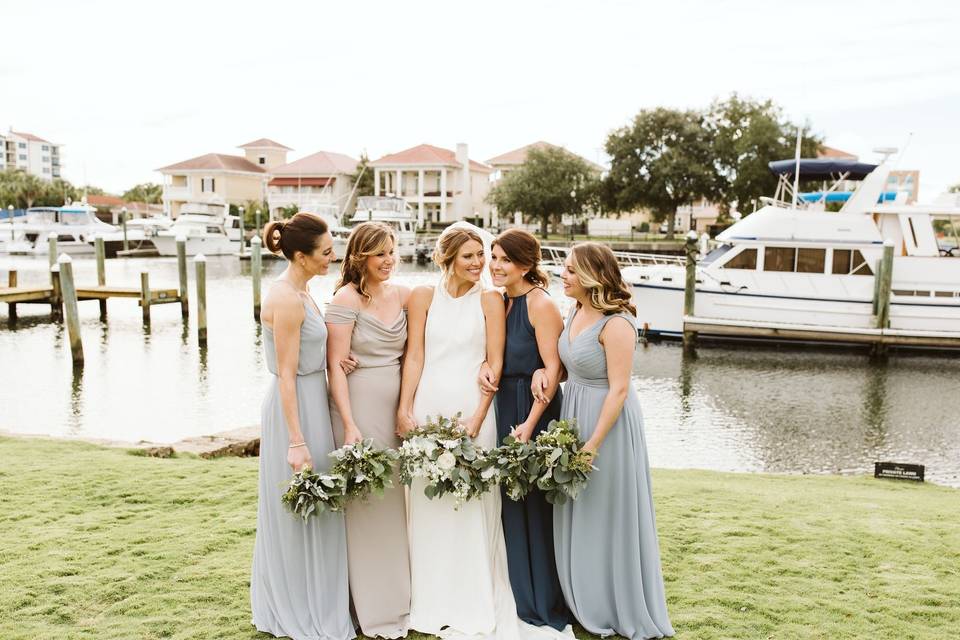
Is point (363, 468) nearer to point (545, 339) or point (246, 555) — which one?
point (545, 339)

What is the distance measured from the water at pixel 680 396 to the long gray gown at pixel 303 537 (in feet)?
27.5

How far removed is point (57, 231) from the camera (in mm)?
56500

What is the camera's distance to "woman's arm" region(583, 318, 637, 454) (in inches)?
153

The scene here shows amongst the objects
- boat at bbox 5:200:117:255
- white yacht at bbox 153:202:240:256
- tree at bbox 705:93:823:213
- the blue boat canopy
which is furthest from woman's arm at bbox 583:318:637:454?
boat at bbox 5:200:117:255

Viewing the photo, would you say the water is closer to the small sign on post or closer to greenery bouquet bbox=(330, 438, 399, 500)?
the small sign on post

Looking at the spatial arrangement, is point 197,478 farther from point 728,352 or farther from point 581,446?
point 728,352

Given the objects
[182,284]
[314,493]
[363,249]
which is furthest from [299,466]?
[182,284]

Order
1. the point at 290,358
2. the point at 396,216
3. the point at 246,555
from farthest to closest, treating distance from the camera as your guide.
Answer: the point at 396,216 → the point at 246,555 → the point at 290,358

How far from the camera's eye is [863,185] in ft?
76.1

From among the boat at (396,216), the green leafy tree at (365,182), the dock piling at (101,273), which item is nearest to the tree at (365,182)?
the green leafy tree at (365,182)

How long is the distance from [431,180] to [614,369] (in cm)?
7385

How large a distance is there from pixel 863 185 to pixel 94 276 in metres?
36.2

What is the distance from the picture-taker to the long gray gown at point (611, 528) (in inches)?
158

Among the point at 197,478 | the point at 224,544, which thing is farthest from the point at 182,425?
the point at 224,544
